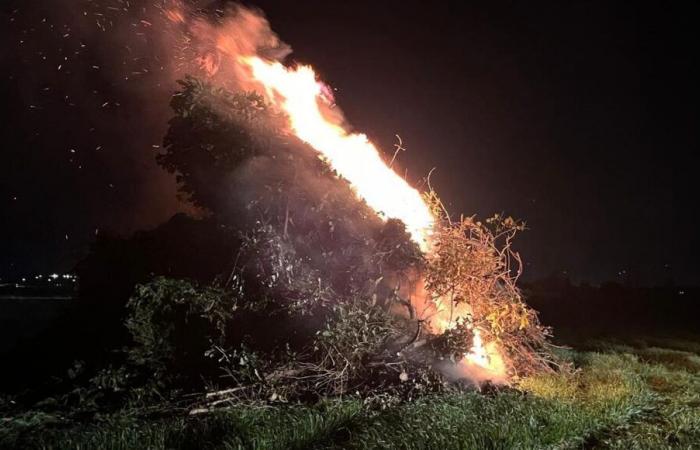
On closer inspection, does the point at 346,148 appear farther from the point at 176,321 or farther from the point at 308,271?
the point at 176,321

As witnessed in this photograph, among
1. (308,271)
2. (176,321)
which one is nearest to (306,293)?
(308,271)

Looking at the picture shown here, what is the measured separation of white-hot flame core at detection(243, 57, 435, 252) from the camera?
9594 millimetres

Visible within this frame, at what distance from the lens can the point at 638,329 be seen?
19.8 metres

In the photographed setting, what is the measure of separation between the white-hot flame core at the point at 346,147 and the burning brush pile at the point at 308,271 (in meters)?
0.02

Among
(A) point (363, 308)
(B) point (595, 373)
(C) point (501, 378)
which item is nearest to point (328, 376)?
(A) point (363, 308)

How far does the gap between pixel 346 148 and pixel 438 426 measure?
16.3 feet

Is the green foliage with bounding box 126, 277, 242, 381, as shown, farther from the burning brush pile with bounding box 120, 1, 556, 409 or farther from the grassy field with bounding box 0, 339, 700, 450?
the grassy field with bounding box 0, 339, 700, 450

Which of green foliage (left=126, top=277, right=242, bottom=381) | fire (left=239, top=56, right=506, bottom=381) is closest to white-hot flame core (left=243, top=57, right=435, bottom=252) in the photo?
fire (left=239, top=56, right=506, bottom=381)

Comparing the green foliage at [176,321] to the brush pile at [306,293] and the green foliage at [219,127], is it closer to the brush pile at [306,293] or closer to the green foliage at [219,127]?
the brush pile at [306,293]

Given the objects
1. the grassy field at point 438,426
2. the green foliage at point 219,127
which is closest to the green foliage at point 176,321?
the green foliage at point 219,127

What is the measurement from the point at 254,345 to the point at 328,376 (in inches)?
48.0

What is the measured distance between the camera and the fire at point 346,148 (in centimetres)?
957

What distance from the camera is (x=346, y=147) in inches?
381

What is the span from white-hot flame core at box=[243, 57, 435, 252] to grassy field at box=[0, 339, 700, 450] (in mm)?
3126
